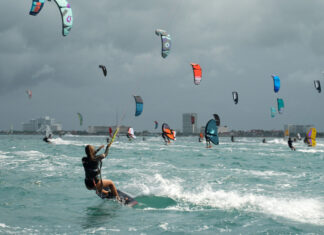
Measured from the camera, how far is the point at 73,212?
7.25 m

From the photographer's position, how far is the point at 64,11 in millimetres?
13164

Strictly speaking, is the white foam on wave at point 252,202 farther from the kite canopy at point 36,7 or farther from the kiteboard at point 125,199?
the kite canopy at point 36,7

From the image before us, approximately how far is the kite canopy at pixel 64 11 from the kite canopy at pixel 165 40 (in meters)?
8.59

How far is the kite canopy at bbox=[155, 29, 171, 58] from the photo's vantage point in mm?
21356

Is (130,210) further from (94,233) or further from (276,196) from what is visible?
(276,196)

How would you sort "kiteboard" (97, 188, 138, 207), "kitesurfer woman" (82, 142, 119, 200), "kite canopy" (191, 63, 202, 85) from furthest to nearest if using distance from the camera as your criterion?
"kite canopy" (191, 63, 202, 85)
"kiteboard" (97, 188, 138, 207)
"kitesurfer woman" (82, 142, 119, 200)

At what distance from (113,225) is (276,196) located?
454cm

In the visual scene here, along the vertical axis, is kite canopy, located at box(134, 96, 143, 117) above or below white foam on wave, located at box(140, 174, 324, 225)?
above

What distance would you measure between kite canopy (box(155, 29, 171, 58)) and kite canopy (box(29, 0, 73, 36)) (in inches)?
338

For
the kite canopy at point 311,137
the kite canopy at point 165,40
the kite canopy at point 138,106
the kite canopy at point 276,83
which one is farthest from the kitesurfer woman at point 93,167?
the kite canopy at point 311,137

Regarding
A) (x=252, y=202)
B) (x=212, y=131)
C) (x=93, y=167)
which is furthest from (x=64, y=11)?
(x=252, y=202)

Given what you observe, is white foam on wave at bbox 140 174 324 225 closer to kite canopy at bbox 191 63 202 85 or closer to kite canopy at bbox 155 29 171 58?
kite canopy at bbox 155 29 171 58

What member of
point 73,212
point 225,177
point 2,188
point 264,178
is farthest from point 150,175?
point 73,212

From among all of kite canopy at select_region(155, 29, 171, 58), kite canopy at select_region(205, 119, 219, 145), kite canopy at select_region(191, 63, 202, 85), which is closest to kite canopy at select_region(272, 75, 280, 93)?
kite canopy at select_region(191, 63, 202, 85)
